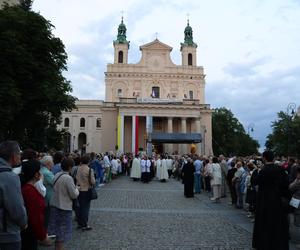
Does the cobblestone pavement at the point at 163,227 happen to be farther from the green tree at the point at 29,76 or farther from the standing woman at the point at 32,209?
the green tree at the point at 29,76

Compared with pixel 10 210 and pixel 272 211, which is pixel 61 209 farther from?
pixel 272 211

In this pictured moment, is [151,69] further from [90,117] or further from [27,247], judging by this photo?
[27,247]

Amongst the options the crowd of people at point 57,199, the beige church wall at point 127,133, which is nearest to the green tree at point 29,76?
the crowd of people at point 57,199

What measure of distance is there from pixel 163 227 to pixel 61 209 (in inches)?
148

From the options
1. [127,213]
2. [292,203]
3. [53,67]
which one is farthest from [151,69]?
[292,203]

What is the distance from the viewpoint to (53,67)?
25.6 m

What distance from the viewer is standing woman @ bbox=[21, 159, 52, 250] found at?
16.7 feet

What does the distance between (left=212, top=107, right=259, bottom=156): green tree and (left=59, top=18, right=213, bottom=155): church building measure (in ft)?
42.9

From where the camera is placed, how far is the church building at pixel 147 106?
60.4 m

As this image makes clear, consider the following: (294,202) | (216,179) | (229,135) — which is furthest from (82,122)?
(294,202)

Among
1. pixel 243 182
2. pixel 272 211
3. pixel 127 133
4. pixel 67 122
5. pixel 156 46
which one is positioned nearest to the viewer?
pixel 272 211

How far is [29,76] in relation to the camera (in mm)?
23031

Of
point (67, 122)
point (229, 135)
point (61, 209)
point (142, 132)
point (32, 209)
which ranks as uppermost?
point (67, 122)

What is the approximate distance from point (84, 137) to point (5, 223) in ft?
284
